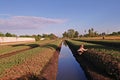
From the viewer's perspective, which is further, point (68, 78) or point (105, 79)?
point (68, 78)

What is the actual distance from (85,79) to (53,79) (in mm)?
2527

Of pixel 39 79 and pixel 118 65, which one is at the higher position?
pixel 118 65

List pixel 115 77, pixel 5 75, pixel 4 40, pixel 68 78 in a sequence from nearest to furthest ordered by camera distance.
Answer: pixel 115 77
pixel 5 75
pixel 68 78
pixel 4 40

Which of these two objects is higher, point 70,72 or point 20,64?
point 20,64

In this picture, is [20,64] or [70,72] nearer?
[20,64]

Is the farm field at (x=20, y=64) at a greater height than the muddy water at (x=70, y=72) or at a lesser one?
greater

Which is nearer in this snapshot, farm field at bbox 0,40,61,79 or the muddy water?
farm field at bbox 0,40,61,79

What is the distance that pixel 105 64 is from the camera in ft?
46.8

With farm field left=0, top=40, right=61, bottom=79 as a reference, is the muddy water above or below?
below

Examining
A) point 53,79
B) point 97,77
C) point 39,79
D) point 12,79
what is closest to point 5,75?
point 12,79

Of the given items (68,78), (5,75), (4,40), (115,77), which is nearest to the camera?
(115,77)

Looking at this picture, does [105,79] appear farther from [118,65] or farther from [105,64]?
[105,64]

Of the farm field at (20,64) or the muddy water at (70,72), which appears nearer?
the farm field at (20,64)

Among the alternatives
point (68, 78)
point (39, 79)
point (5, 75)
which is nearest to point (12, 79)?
point (5, 75)
